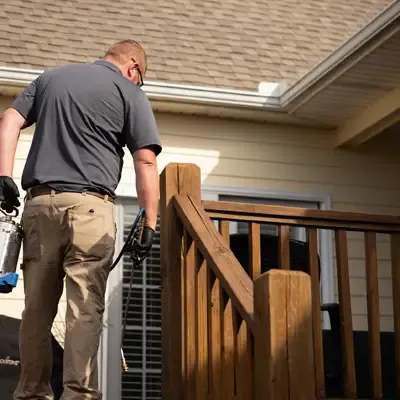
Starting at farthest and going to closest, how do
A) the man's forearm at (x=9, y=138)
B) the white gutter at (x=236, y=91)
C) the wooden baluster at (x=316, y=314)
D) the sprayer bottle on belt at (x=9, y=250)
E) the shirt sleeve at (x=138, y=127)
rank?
the white gutter at (x=236, y=91)
the wooden baluster at (x=316, y=314)
the shirt sleeve at (x=138, y=127)
the man's forearm at (x=9, y=138)
the sprayer bottle on belt at (x=9, y=250)

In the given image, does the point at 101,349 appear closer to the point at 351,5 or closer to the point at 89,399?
the point at 89,399

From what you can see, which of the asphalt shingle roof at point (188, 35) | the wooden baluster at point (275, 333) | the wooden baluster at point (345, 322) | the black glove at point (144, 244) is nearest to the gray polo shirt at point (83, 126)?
the black glove at point (144, 244)

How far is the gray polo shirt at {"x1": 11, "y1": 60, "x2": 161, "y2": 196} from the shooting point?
14.7 ft

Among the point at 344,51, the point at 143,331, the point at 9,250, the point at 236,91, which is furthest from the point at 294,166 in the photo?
the point at 9,250

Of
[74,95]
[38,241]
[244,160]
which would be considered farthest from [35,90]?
[244,160]

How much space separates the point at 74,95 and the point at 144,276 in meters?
3.17

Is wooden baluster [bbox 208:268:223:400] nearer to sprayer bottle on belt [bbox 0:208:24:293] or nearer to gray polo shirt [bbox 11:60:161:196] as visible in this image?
gray polo shirt [bbox 11:60:161:196]

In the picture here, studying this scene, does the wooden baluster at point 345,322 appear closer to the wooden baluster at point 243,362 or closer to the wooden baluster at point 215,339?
the wooden baluster at point 215,339

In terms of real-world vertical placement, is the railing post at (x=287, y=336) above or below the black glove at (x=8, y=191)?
below

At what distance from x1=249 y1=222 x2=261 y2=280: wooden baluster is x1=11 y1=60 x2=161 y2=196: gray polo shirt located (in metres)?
0.68

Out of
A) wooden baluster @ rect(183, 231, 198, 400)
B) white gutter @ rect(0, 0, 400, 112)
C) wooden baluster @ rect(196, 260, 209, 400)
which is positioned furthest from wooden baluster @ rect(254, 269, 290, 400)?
white gutter @ rect(0, 0, 400, 112)

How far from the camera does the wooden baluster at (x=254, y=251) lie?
16.2 ft

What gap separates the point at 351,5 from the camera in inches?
406

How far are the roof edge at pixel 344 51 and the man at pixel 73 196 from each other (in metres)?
2.41
